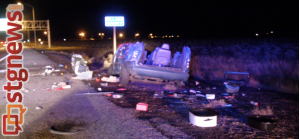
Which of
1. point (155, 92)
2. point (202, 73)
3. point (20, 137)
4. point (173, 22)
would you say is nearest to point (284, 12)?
point (173, 22)

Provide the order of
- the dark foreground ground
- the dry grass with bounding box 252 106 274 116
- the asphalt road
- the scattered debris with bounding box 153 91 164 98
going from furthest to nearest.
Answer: the scattered debris with bounding box 153 91 164 98 → the dry grass with bounding box 252 106 274 116 → the dark foreground ground → the asphalt road

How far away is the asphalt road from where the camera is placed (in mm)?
4320

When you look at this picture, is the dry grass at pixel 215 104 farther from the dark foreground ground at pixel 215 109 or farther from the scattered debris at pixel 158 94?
the scattered debris at pixel 158 94

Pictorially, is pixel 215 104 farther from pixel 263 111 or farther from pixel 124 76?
pixel 124 76

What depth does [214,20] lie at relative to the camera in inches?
3241

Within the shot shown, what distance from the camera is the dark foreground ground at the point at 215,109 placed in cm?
443

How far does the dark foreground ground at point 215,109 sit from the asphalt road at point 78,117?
31cm

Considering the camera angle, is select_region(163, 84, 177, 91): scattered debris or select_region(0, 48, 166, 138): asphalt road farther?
select_region(163, 84, 177, 91): scattered debris

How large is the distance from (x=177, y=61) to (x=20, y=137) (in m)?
5.95

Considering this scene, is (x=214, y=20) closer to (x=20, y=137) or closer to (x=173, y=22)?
(x=173, y=22)

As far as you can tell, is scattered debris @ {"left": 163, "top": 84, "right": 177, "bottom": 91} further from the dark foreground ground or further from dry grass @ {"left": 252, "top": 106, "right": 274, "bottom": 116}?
dry grass @ {"left": 252, "top": 106, "right": 274, "bottom": 116}

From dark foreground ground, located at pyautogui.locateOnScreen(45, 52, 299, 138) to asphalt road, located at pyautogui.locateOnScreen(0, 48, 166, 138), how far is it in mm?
307

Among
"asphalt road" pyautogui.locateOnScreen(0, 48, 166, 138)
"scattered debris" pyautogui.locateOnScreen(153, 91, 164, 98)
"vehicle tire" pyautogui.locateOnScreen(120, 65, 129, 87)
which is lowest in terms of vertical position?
"asphalt road" pyautogui.locateOnScreen(0, 48, 166, 138)

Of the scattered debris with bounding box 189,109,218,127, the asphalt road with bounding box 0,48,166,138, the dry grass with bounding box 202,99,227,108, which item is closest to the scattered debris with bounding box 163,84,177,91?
the dry grass with bounding box 202,99,227,108
